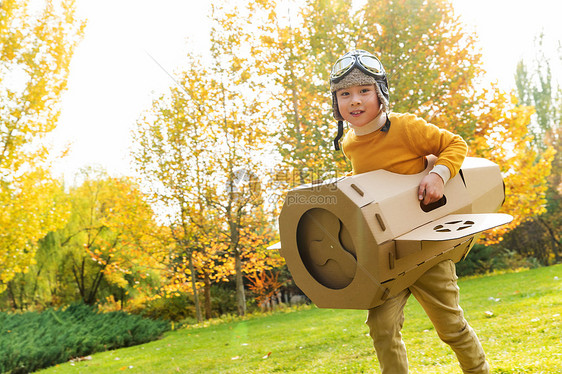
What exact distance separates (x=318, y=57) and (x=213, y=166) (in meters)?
5.08

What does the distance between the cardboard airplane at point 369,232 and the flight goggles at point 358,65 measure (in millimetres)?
593

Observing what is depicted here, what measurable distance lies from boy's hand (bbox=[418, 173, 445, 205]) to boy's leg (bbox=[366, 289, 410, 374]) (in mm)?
584

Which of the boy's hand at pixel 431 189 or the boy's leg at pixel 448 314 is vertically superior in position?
→ the boy's hand at pixel 431 189

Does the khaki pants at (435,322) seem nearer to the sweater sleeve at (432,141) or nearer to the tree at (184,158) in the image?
the sweater sleeve at (432,141)

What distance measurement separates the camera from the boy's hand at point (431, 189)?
2152mm

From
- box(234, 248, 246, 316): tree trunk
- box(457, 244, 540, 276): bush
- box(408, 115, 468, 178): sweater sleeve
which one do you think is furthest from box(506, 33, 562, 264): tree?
box(408, 115, 468, 178): sweater sleeve

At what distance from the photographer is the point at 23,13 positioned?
9.14m

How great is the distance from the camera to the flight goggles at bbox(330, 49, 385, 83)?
92.7 inches

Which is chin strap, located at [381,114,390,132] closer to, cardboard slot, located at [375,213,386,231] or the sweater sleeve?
the sweater sleeve

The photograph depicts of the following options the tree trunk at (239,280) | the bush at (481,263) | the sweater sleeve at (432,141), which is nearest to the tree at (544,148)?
the bush at (481,263)

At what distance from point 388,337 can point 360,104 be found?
129 cm

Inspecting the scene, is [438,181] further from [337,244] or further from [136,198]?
[136,198]

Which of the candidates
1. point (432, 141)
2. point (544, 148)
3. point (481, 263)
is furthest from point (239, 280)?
point (544, 148)

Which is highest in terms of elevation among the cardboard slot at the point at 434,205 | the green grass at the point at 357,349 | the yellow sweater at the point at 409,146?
the yellow sweater at the point at 409,146
